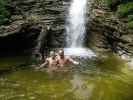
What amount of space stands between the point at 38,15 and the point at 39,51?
257 centimetres

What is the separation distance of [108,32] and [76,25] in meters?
2.98

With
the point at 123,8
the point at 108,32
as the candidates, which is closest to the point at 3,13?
the point at 108,32

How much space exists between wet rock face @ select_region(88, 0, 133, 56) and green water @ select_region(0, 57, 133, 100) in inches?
63.5

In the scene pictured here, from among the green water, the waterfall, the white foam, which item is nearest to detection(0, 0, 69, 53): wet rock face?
the waterfall

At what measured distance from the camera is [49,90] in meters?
10.4

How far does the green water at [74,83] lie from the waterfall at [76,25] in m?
4.52

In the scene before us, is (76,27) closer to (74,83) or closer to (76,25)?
(76,25)

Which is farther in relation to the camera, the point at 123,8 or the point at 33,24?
the point at 33,24

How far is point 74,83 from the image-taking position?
37.3 ft

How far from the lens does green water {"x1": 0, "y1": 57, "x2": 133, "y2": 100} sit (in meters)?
9.84

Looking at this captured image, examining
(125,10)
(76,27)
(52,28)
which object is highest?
(125,10)

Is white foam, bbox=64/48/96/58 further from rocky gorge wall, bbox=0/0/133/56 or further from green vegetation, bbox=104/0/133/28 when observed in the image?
green vegetation, bbox=104/0/133/28

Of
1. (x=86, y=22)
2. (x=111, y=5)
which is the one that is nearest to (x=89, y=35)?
(x=86, y=22)

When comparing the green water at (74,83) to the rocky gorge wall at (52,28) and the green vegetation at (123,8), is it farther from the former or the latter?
the green vegetation at (123,8)
